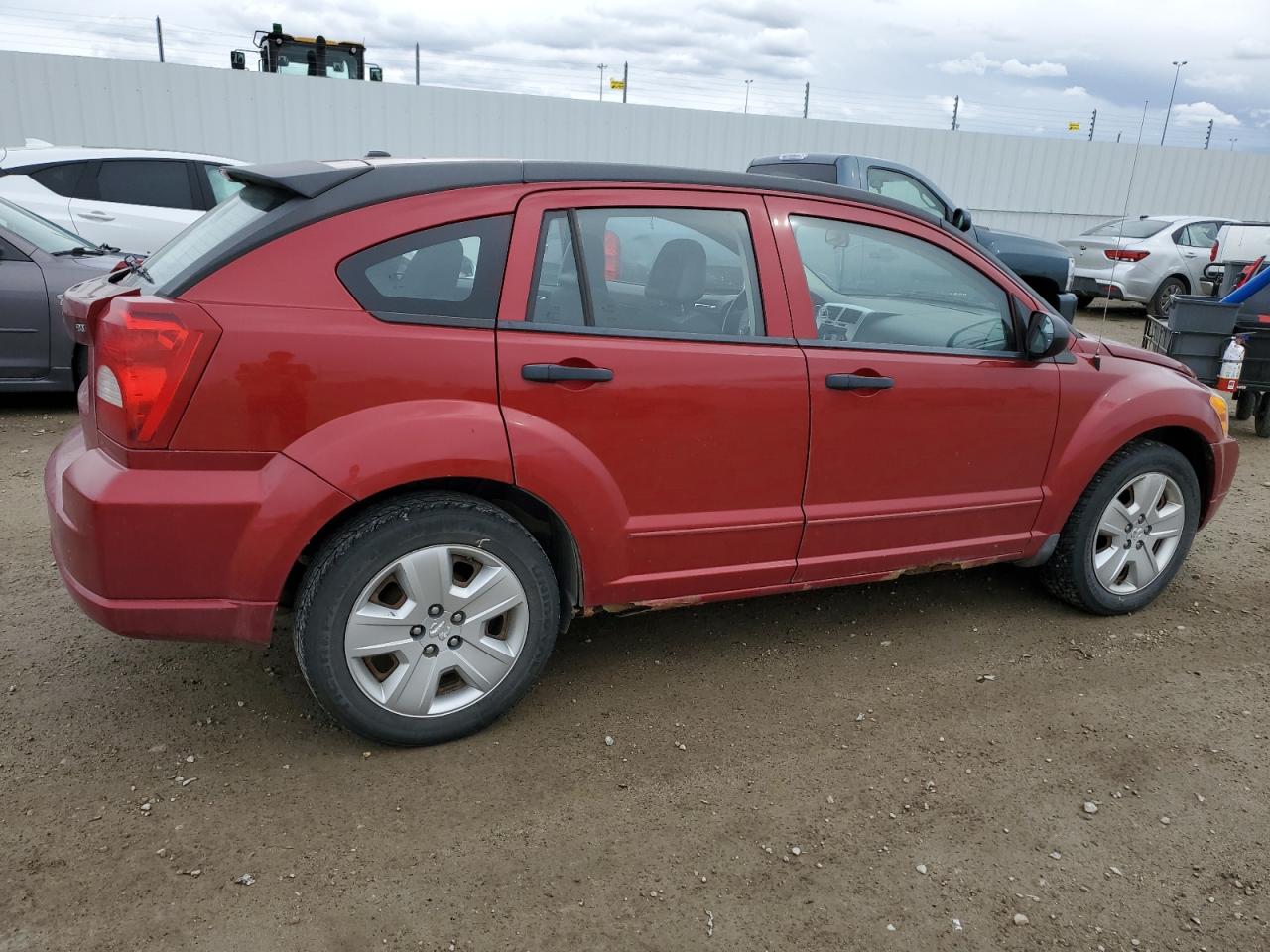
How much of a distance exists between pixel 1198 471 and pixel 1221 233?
10286mm

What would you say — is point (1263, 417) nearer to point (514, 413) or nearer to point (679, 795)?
point (679, 795)

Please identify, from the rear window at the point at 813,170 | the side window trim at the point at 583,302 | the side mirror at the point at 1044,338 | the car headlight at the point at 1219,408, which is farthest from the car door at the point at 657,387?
the rear window at the point at 813,170

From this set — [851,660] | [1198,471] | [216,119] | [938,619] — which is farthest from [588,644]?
[216,119]

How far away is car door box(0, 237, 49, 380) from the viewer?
6.27m

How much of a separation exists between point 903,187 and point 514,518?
7530mm

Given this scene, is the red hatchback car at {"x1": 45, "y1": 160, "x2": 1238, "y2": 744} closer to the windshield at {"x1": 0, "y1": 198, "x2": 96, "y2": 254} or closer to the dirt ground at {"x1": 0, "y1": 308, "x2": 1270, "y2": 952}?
the dirt ground at {"x1": 0, "y1": 308, "x2": 1270, "y2": 952}

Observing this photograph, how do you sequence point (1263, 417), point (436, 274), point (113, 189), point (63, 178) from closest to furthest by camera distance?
point (436, 274), point (1263, 417), point (63, 178), point (113, 189)

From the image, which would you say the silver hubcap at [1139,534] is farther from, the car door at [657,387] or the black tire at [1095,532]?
the car door at [657,387]

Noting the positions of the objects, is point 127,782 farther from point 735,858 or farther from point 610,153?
point 610,153

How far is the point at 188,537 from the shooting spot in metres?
2.58

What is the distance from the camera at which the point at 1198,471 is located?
14.0ft

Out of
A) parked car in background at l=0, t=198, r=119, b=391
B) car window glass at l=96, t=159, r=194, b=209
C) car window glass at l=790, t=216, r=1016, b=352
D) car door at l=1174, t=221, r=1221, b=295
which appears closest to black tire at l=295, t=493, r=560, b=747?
car window glass at l=790, t=216, r=1016, b=352

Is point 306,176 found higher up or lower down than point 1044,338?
higher up

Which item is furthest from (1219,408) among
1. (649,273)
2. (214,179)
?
(214,179)
